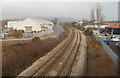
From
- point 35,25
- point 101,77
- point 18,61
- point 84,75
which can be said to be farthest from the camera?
point 35,25

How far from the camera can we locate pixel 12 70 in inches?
398

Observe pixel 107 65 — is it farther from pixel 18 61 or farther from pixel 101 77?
pixel 18 61

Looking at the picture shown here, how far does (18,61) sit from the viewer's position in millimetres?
12133

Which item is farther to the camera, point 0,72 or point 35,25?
point 35,25

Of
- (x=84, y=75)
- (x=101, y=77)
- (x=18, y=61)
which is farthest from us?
(x=18, y=61)

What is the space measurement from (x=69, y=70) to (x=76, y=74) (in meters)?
0.88

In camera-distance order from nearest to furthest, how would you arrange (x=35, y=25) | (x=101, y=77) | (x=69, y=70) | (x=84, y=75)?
(x=101, y=77), (x=84, y=75), (x=69, y=70), (x=35, y=25)

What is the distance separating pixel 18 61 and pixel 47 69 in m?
3.83

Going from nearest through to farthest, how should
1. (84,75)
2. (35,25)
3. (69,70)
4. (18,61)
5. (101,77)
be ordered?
(101,77) < (84,75) < (69,70) < (18,61) < (35,25)

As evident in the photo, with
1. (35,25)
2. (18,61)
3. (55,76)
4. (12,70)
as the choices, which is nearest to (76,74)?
(55,76)

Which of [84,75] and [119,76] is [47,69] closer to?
[84,75]

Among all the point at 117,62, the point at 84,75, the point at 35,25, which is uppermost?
the point at 35,25

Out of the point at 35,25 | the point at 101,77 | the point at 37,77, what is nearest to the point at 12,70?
the point at 37,77

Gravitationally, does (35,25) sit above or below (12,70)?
above
